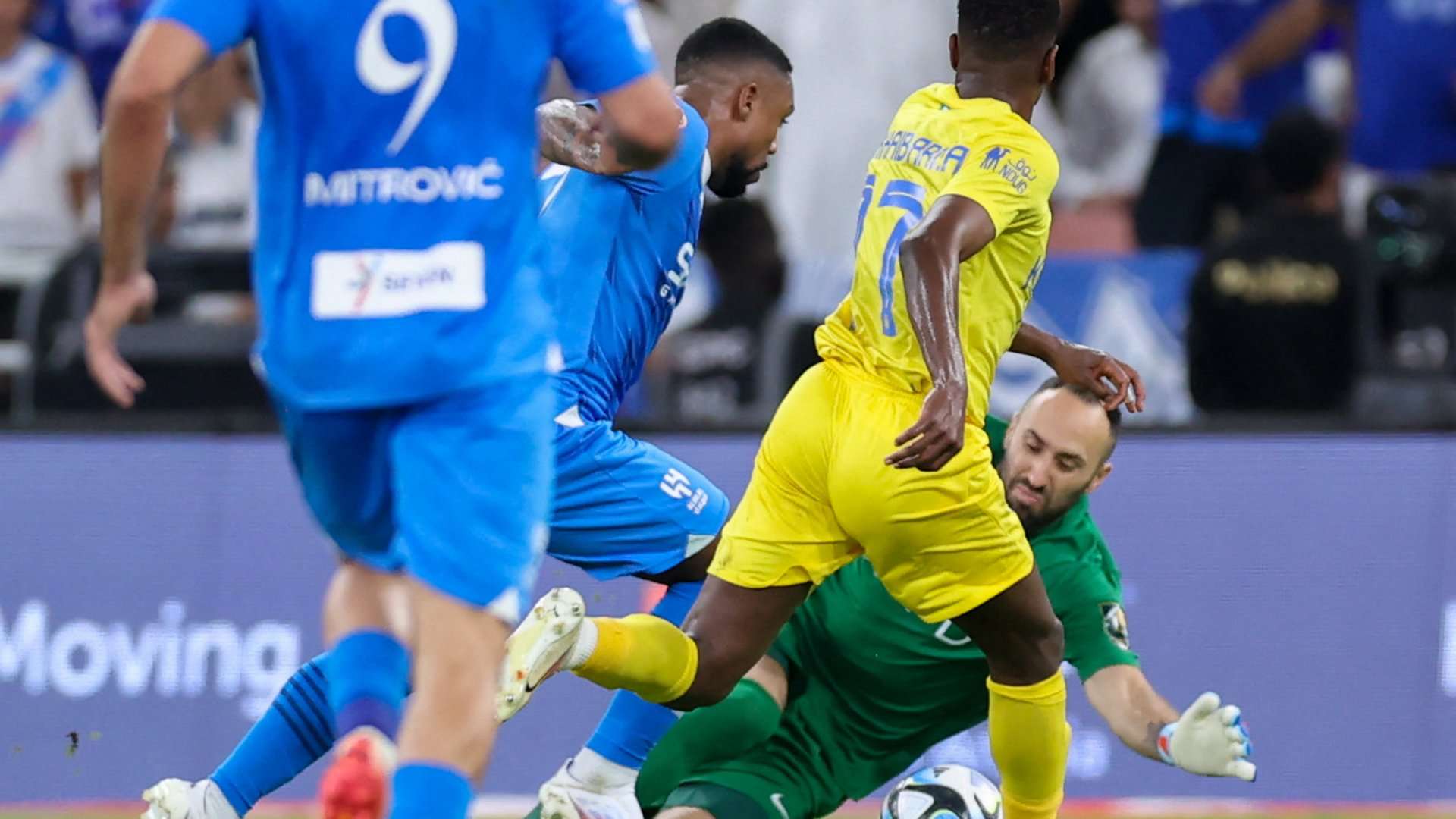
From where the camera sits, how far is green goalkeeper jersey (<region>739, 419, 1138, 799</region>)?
583 centimetres

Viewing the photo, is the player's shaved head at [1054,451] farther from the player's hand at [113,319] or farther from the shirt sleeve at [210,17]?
the shirt sleeve at [210,17]

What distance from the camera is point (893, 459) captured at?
4.88 meters

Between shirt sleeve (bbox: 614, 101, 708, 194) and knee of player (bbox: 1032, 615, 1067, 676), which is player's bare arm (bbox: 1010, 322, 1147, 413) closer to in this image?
knee of player (bbox: 1032, 615, 1067, 676)

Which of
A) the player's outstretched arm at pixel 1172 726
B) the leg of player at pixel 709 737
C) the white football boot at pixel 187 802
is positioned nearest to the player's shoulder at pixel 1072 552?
the player's outstretched arm at pixel 1172 726

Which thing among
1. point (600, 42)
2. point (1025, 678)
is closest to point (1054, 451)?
point (1025, 678)

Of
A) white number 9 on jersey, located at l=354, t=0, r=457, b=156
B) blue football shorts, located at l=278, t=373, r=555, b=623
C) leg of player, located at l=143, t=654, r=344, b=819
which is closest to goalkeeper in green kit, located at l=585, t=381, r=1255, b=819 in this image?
leg of player, located at l=143, t=654, r=344, b=819

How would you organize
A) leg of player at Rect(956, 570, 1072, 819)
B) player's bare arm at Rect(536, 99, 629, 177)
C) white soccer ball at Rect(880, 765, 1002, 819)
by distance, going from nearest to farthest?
leg of player at Rect(956, 570, 1072, 819) → player's bare arm at Rect(536, 99, 629, 177) → white soccer ball at Rect(880, 765, 1002, 819)

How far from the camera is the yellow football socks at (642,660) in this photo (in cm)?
528

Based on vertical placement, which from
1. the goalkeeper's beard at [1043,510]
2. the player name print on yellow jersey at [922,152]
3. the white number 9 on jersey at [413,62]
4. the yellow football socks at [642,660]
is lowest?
the yellow football socks at [642,660]

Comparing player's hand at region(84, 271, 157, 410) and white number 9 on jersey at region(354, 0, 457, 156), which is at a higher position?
white number 9 on jersey at region(354, 0, 457, 156)

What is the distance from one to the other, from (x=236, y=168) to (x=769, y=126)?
5177 mm

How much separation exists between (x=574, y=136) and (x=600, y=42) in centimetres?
131

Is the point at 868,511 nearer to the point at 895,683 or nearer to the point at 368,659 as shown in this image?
the point at 895,683

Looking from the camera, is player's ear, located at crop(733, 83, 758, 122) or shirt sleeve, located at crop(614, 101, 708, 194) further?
player's ear, located at crop(733, 83, 758, 122)
